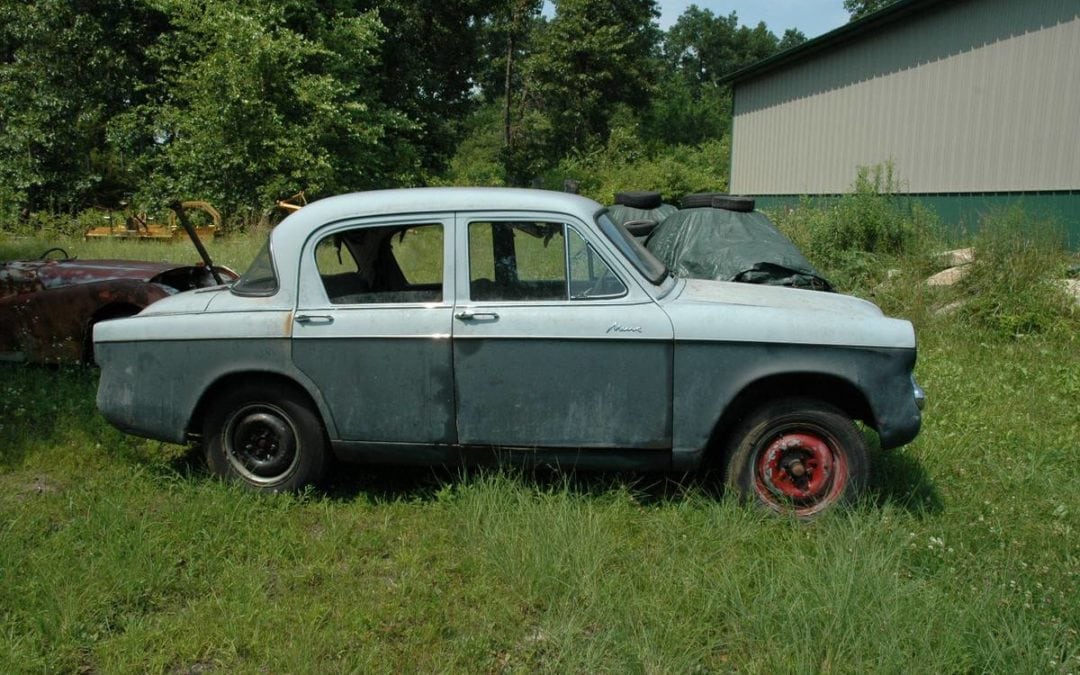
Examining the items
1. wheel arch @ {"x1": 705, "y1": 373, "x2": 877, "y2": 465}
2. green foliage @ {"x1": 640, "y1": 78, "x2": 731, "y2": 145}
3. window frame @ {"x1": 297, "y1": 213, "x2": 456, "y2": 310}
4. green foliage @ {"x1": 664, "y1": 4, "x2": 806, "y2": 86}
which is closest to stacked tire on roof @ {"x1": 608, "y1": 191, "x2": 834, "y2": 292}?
wheel arch @ {"x1": 705, "y1": 373, "x2": 877, "y2": 465}

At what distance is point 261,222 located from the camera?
17.0m

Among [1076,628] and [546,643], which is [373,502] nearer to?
[546,643]

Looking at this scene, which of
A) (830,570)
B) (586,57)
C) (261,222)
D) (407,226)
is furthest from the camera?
(586,57)

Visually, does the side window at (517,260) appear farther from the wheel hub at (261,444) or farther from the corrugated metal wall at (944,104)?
the corrugated metal wall at (944,104)

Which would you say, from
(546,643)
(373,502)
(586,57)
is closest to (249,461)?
(373,502)

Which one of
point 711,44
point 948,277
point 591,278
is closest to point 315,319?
point 591,278

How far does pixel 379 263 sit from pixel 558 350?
4.02ft

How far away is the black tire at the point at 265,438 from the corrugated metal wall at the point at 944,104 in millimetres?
11803

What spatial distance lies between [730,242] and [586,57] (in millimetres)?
30897

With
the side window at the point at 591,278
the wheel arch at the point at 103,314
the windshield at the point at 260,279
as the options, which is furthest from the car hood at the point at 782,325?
the wheel arch at the point at 103,314

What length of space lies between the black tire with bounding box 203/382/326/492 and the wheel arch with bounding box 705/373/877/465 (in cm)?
224

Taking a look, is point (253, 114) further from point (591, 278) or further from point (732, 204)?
point (591, 278)

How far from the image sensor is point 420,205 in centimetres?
442

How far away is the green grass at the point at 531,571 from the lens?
3102 mm
